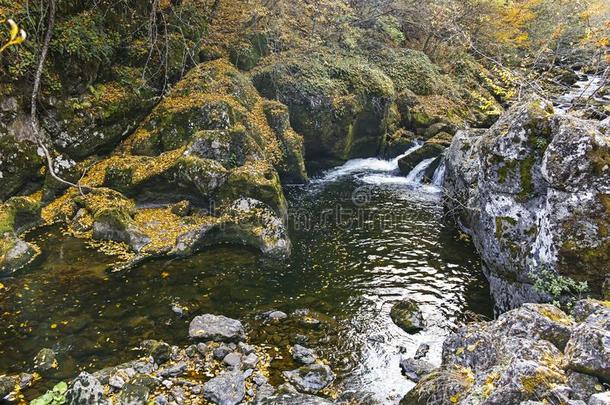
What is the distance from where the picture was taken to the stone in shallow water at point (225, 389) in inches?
270

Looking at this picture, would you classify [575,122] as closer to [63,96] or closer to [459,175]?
[459,175]

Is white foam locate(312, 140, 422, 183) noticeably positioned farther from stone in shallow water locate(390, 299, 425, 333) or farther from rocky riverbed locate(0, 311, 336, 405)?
rocky riverbed locate(0, 311, 336, 405)

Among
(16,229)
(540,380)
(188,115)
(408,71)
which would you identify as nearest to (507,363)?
(540,380)

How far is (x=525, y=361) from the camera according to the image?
16.1ft

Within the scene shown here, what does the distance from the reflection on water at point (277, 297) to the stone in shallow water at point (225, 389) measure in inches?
28.1

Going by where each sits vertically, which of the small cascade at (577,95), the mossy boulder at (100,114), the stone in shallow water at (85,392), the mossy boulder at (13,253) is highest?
the small cascade at (577,95)

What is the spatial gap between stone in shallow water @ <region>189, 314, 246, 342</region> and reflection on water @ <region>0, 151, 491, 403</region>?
28 centimetres

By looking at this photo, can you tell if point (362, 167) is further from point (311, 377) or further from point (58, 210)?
point (311, 377)

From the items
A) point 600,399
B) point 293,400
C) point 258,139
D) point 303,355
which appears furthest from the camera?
point 258,139

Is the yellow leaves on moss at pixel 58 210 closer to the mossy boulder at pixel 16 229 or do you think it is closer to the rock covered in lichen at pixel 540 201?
the mossy boulder at pixel 16 229

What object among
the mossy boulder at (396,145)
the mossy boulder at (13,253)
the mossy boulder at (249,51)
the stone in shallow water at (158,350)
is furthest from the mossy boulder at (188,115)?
the mossy boulder at (396,145)

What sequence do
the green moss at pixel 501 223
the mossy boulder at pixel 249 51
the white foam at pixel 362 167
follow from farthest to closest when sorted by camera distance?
the white foam at pixel 362 167
the mossy boulder at pixel 249 51
the green moss at pixel 501 223

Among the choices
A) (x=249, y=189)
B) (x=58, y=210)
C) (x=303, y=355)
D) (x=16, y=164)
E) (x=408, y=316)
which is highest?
(x=16, y=164)

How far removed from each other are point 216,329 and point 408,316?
4163mm
